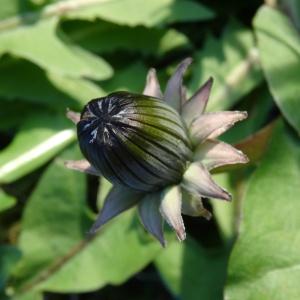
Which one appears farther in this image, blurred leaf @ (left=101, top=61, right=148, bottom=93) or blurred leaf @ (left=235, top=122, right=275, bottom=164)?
blurred leaf @ (left=101, top=61, right=148, bottom=93)

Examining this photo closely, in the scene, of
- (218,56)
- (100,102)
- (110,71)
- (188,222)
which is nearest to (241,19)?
(218,56)

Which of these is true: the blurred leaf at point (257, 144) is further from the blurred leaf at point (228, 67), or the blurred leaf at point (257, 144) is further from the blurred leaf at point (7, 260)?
the blurred leaf at point (7, 260)

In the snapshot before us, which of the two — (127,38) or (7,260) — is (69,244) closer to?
(7,260)

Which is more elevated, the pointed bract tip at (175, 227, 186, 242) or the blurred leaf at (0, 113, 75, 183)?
the pointed bract tip at (175, 227, 186, 242)

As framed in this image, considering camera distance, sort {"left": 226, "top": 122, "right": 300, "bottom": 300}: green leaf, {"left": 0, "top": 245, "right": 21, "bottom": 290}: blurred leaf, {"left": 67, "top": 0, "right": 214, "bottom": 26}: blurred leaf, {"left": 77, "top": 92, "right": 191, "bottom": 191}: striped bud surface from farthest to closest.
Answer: {"left": 67, "top": 0, "right": 214, "bottom": 26}: blurred leaf → {"left": 0, "top": 245, "right": 21, "bottom": 290}: blurred leaf → {"left": 226, "top": 122, "right": 300, "bottom": 300}: green leaf → {"left": 77, "top": 92, "right": 191, "bottom": 191}: striped bud surface

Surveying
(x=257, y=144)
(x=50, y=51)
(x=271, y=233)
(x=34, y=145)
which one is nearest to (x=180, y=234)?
(x=271, y=233)

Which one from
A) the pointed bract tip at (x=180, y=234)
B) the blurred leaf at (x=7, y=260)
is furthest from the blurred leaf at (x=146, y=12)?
the pointed bract tip at (x=180, y=234)

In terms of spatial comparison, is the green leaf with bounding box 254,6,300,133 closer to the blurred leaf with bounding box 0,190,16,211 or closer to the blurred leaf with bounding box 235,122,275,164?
the blurred leaf with bounding box 235,122,275,164

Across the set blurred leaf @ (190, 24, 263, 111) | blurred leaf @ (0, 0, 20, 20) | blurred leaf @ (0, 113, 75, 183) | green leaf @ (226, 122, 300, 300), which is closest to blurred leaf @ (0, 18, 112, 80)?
blurred leaf @ (0, 0, 20, 20)
